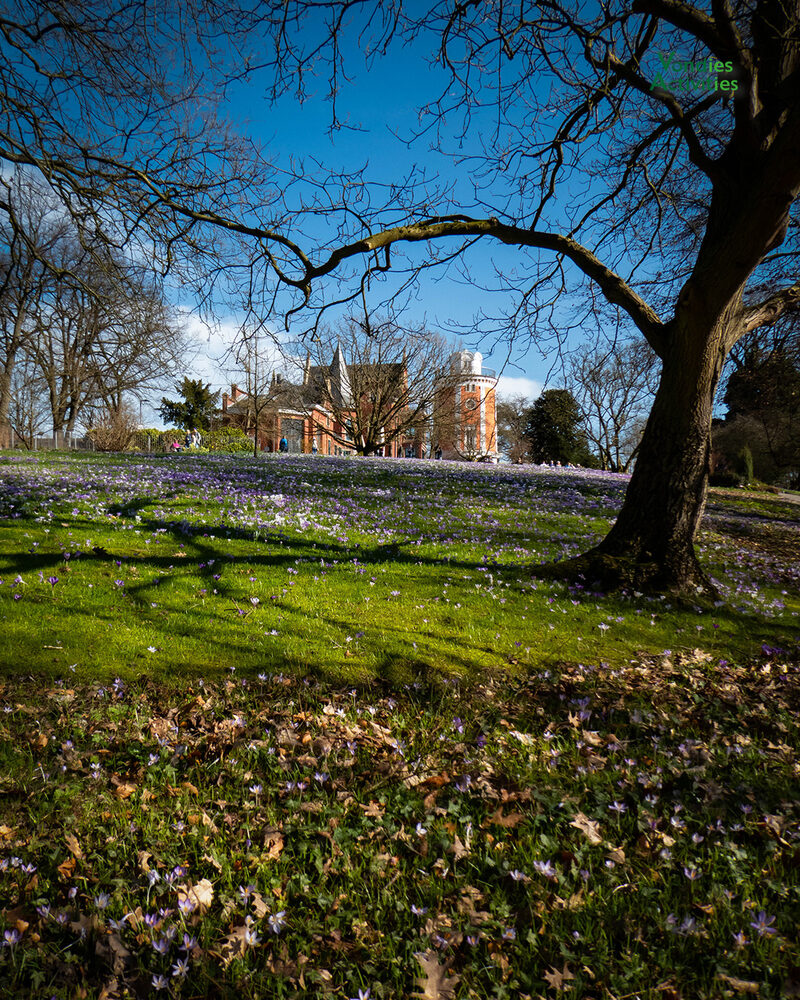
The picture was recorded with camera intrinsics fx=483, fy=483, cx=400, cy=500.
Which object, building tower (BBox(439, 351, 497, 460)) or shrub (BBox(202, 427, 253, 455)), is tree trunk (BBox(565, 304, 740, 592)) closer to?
building tower (BBox(439, 351, 497, 460))

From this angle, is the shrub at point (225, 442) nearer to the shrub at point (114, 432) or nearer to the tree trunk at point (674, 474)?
the shrub at point (114, 432)

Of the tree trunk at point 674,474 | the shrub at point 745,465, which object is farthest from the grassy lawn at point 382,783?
the shrub at point 745,465

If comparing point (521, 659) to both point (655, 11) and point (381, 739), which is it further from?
point (655, 11)

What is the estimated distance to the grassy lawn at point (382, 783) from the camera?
2.01m

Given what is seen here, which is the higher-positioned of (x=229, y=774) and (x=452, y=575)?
(x=452, y=575)

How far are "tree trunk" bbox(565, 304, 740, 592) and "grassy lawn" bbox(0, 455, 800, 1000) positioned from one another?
53 cm

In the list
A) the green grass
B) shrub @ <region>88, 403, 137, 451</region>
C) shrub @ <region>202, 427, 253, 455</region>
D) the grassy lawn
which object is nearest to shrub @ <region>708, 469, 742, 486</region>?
the green grass

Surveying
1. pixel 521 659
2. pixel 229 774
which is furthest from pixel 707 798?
pixel 229 774

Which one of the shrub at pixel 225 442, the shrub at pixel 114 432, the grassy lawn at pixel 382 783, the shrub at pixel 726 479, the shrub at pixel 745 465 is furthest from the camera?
the shrub at pixel 225 442

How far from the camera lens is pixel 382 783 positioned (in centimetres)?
307

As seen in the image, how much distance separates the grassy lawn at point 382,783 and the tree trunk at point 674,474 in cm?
53

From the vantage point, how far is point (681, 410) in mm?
6219

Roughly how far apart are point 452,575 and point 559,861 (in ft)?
15.3

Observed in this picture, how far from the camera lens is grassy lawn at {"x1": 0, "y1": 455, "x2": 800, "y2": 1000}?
6.58 ft
